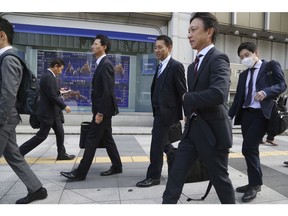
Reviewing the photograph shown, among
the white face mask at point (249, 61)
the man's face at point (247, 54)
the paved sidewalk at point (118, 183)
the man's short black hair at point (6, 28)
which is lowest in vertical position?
the paved sidewalk at point (118, 183)

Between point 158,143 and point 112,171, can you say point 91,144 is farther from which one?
point 158,143

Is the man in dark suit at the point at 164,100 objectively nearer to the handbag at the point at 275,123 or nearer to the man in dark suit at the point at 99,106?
the man in dark suit at the point at 99,106

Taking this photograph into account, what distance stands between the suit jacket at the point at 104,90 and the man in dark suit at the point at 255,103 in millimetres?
1681

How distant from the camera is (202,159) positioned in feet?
7.92

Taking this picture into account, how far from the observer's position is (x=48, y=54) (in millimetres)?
10297

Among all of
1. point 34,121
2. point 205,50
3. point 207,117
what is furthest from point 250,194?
point 34,121

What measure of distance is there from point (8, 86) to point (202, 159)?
1.95 m

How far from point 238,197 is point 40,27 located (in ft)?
Result: 28.9

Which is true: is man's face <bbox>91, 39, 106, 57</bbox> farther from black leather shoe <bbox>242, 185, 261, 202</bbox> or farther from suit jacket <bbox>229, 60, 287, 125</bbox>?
black leather shoe <bbox>242, 185, 261, 202</bbox>

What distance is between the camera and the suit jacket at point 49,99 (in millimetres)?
4828

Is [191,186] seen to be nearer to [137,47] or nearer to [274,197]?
[274,197]

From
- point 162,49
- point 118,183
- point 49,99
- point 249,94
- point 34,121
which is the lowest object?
point 118,183

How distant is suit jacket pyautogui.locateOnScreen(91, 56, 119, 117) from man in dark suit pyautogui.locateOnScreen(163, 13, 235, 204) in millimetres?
1529

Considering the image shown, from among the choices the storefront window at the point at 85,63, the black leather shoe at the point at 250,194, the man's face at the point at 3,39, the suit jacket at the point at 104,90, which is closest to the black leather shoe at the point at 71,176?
the suit jacket at the point at 104,90
